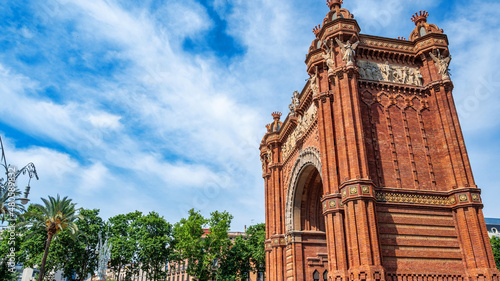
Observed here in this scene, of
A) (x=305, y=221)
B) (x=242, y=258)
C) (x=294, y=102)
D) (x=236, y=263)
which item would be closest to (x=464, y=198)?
(x=305, y=221)

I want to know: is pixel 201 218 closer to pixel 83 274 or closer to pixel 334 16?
pixel 83 274

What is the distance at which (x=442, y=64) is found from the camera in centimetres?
2336

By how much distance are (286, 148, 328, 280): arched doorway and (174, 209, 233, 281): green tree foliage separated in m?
17.9

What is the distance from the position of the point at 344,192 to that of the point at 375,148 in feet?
12.6

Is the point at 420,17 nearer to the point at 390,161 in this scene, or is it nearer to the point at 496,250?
the point at 390,161

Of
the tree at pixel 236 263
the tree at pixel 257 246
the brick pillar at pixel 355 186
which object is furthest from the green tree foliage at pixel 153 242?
the brick pillar at pixel 355 186

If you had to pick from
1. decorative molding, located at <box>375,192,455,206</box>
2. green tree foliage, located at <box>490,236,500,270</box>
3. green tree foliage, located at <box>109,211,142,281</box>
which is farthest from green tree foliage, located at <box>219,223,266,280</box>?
decorative molding, located at <box>375,192,455,206</box>

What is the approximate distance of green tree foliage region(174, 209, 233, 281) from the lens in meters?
45.1

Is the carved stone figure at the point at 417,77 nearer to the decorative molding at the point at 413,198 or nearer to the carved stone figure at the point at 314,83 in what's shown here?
the carved stone figure at the point at 314,83

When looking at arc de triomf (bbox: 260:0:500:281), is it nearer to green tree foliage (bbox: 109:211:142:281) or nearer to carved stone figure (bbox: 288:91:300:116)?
carved stone figure (bbox: 288:91:300:116)

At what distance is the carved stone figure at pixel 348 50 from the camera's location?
72.7 ft

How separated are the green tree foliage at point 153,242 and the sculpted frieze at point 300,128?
2237 cm

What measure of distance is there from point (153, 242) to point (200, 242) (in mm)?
6016

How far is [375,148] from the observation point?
21.3 meters
